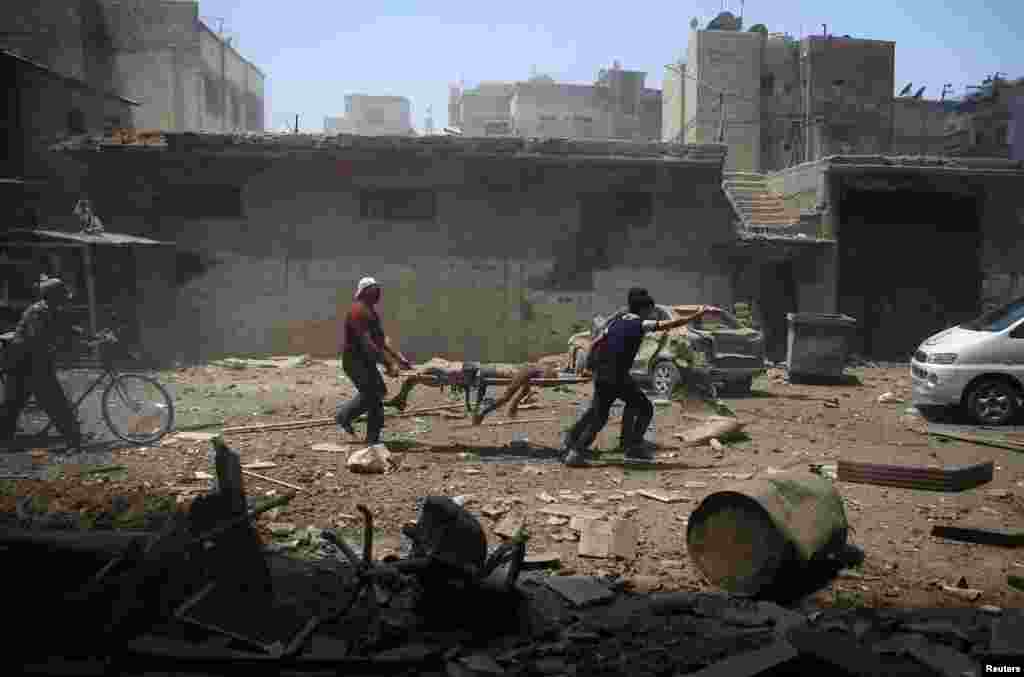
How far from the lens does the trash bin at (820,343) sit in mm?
14930

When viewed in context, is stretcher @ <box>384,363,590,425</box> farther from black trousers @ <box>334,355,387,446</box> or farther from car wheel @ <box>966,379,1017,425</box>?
car wheel @ <box>966,379,1017,425</box>

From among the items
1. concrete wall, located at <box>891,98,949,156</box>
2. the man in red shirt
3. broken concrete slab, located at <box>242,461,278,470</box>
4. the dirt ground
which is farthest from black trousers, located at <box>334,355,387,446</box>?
concrete wall, located at <box>891,98,949,156</box>

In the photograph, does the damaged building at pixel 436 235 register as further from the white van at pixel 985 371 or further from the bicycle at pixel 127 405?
the bicycle at pixel 127 405

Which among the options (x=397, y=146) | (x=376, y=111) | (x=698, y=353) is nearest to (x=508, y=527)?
(x=698, y=353)

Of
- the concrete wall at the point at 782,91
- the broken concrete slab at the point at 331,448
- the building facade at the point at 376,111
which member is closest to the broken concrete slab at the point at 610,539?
the broken concrete slab at the point at 331,448

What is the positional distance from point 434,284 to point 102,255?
23.1 feet

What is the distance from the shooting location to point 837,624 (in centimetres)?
423

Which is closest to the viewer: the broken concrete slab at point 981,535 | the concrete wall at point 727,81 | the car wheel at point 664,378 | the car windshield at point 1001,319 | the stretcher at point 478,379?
the broken concrete slab at point 981,535

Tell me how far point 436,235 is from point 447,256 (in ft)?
1.79

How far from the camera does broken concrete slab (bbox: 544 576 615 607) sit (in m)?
4.52

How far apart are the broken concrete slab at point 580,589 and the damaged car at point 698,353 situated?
739 centimetres

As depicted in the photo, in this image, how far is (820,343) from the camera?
49.2 feet

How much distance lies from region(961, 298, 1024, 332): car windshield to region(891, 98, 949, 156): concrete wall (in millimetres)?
29954

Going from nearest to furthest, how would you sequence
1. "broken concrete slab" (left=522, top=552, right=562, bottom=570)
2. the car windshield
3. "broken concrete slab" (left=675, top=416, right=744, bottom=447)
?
"broken concrete slab" (left=522, top=552, right=562, bottom=570) → "broken concrete slab" (left=675, top=416, right=744, bottom=447) → the car windshield
